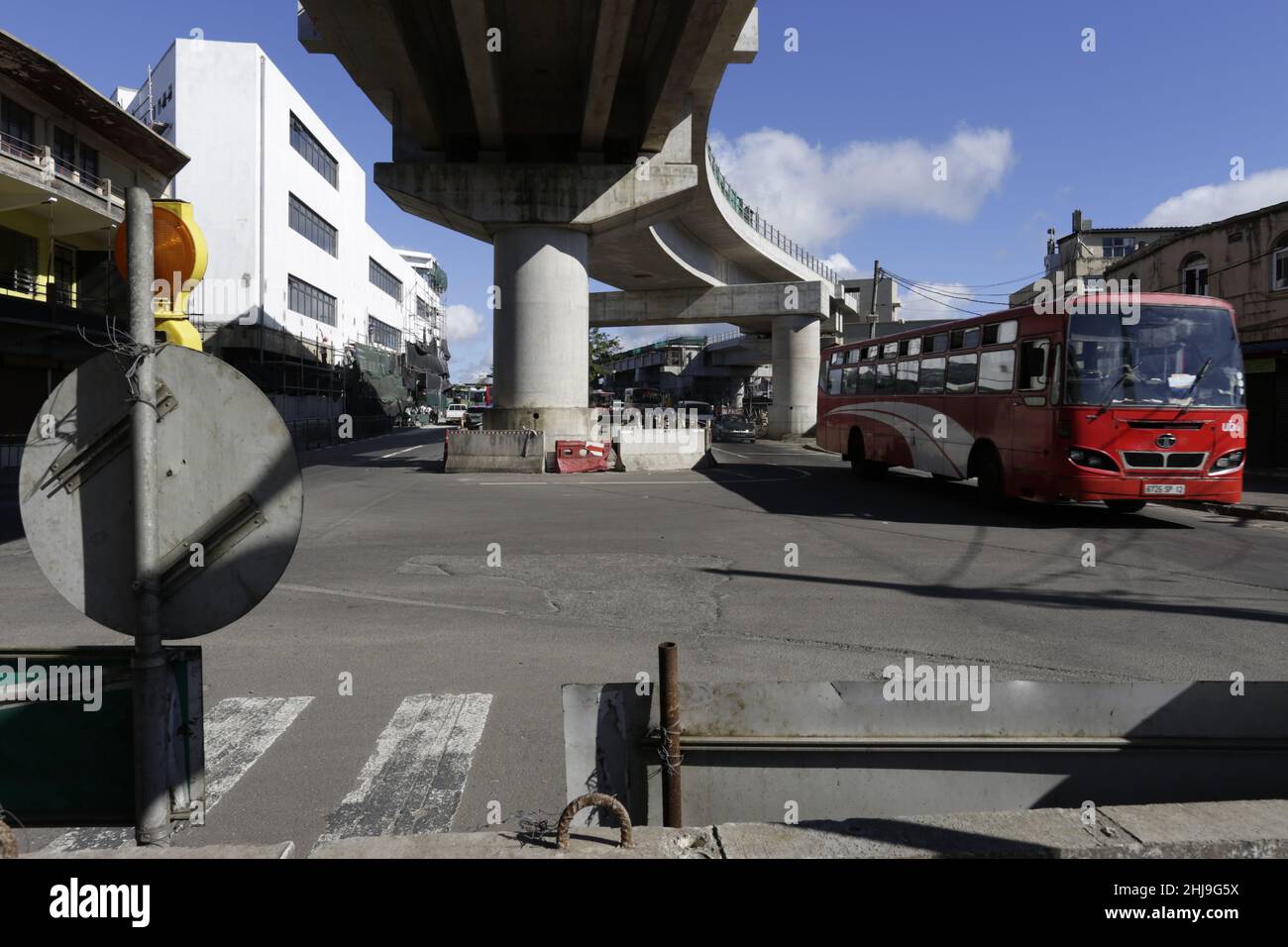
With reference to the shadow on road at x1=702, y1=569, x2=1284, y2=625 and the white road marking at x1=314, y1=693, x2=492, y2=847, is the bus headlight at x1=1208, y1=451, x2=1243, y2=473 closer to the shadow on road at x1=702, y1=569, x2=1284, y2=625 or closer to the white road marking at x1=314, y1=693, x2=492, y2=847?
the shadow on road at x1=702, y1=569, x2=1284, y2=625

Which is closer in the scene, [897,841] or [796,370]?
[897,841]

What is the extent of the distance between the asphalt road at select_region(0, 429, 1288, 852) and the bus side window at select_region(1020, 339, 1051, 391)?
2.20m

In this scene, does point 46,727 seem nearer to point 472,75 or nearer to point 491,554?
point 491,554

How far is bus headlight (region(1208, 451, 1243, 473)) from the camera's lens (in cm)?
1397

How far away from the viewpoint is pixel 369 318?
7050 cm

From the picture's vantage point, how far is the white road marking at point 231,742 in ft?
13.6

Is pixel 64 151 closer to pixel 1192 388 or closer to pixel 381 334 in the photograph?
pixel 1192 388

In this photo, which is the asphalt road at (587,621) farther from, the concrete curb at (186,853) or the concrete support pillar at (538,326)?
the concrete support pillar at (538,326)

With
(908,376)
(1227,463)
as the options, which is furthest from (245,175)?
(1227,463)

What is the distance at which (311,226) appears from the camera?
173ft

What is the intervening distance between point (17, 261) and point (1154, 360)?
33124mm

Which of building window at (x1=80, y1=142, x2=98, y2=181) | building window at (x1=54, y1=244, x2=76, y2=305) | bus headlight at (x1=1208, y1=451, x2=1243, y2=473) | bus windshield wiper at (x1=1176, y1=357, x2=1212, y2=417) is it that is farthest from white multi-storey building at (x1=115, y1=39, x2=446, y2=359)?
bus headlight at (x1=1208, y1=451, x2=1243, y2=473)

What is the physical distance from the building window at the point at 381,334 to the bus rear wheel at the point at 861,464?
52.7 meters

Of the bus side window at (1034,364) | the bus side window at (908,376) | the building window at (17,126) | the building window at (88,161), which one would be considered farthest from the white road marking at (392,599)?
the building window at (88,161)
